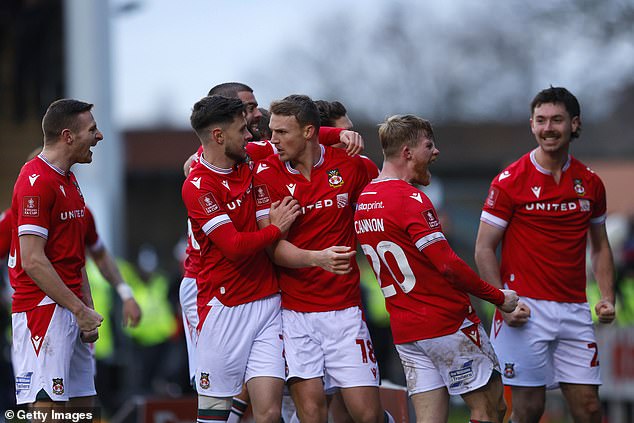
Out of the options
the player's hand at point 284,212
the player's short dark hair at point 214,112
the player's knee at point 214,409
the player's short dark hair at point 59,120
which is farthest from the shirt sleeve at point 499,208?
the player's short dark hair at point 59,120

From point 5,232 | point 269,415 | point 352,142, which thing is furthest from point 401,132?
point 5,232

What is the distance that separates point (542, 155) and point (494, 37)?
38.8 m

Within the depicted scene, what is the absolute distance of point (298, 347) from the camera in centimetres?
689

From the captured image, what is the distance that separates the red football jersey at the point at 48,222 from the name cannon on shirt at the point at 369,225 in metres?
1.87

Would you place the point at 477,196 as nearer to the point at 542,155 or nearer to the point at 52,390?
the point at 542,155

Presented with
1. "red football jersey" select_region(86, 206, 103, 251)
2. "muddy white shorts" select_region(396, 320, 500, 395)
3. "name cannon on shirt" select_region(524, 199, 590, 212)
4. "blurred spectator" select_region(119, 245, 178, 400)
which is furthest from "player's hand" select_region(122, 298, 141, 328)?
"blurred spectator" select_region(119, 245, 178, 400)

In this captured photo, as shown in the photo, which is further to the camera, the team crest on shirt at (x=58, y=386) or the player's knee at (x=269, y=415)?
the team crest on shirt at (x=58, y=386)

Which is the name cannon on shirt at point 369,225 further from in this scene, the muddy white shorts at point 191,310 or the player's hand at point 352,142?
the muddy white shorts at point 191,310

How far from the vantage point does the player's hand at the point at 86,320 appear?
678 centimetres

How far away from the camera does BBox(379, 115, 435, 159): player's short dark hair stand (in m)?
6.76

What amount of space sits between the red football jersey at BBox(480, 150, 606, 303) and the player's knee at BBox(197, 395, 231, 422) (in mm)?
2246

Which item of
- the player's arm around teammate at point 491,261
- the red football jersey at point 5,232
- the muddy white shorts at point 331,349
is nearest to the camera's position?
the muddy white shorts at point 331,349

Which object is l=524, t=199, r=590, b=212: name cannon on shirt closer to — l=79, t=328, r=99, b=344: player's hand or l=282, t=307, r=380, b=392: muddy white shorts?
l=282, t=307, r=380, b=392: muddy white shorts

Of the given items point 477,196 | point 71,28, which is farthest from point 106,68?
point 477,196
